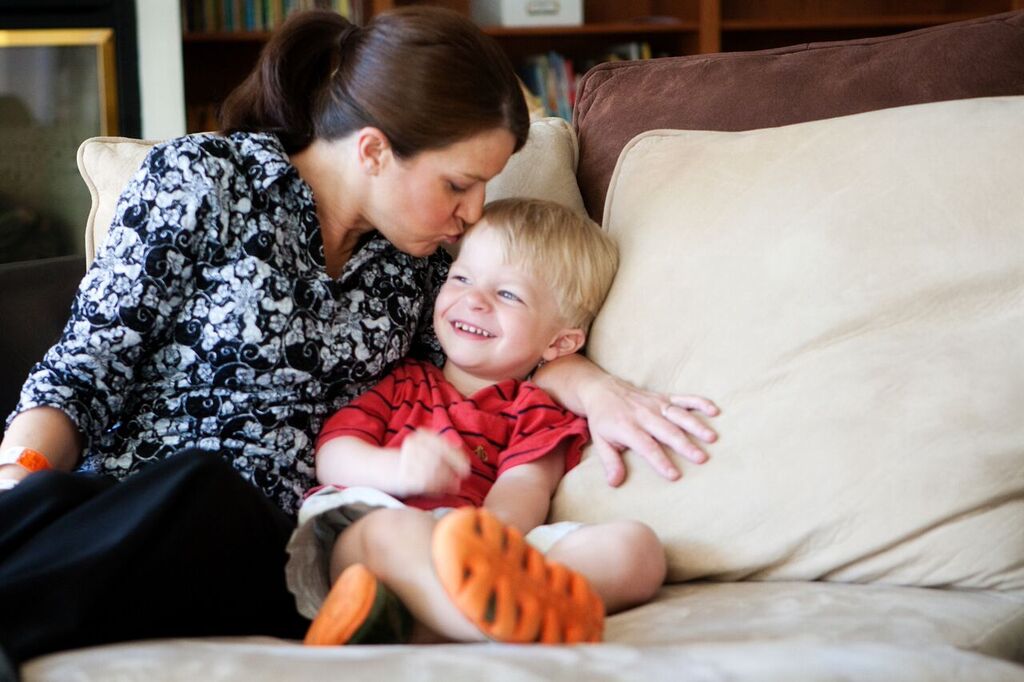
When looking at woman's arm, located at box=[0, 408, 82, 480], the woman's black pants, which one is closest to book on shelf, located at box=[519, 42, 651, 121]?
woman's arm, located at box=[0, 408, 82, 480]

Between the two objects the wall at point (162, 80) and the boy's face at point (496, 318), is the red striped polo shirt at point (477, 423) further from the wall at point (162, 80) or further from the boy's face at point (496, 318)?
the wall at point (162, 80)

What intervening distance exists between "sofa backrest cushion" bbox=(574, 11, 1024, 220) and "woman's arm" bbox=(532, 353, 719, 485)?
344 mm

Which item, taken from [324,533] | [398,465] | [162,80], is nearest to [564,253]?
[398,465]

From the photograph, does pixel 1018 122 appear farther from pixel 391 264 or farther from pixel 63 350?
pixel 63 350

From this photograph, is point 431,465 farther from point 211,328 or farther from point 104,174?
point 104,174

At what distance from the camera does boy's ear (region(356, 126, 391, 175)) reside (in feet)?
4.63

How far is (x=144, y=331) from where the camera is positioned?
1314 mm

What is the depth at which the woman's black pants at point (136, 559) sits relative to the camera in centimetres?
88

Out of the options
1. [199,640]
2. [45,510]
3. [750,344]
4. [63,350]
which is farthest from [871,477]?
[63,350]

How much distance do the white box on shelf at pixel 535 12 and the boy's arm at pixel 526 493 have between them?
8.09 ft

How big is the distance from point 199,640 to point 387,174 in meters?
0.67

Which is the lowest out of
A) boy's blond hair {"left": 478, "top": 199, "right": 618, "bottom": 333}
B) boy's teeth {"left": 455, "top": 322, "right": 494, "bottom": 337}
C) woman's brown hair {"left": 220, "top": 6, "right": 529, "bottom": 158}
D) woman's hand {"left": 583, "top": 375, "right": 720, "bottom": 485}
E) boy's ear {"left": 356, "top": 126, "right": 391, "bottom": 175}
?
woman's hand {"left": 583, "top": 375, "right": 720, "bottom": 485}

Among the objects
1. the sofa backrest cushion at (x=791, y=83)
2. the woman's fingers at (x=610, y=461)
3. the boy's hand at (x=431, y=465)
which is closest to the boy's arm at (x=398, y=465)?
the boy's hand at (x=431, y=465)

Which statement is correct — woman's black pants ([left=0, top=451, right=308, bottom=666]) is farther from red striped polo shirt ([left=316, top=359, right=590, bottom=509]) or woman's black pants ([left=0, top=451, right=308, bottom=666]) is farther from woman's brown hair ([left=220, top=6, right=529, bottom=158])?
woman's brown hair ([left=220, top=6, right=529, bottom=158])
